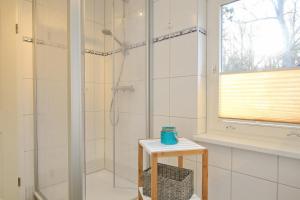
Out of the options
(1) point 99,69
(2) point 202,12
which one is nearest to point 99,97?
(1) point 99,69

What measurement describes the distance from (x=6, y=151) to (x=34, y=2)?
1.22m

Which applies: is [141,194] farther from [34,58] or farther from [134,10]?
[134,10]

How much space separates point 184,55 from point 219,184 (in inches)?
34.1

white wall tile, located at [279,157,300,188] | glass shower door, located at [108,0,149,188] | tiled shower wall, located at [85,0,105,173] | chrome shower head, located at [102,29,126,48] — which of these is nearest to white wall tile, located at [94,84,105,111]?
tiled shower wall, located at [85,0,105,173]

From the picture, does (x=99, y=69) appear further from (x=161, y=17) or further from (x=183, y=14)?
(x=183, y=14)

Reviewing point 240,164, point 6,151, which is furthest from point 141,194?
point 6,151

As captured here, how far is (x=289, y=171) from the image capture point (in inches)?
36.9

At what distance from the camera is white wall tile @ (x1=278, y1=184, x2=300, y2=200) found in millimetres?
923

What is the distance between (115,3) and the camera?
1721mm

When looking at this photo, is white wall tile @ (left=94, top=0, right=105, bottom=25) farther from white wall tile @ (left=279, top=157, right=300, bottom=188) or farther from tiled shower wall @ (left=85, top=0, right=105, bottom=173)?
white wall tile @ (left=279, top=157, right=300, bottom=188)

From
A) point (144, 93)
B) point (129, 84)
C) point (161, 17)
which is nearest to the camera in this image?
point (161, 17)

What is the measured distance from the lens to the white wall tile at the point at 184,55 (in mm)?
1275

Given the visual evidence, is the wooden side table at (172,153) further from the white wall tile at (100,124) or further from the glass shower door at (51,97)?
the white wall tile at (100,124)

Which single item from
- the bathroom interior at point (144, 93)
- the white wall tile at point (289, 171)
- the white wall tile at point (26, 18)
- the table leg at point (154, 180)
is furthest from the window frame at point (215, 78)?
the white wall tile at point (26, 18)
